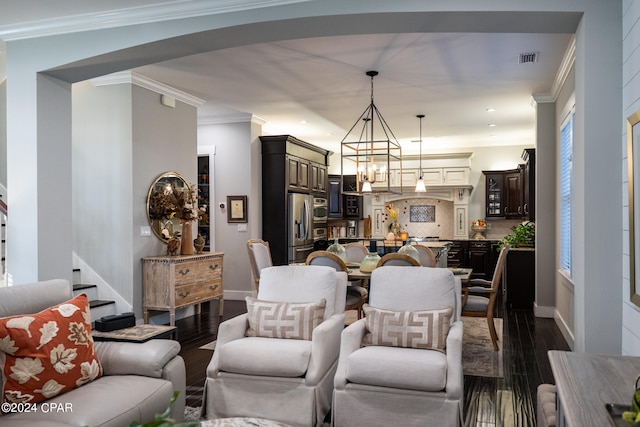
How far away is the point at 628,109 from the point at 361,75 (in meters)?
3.22

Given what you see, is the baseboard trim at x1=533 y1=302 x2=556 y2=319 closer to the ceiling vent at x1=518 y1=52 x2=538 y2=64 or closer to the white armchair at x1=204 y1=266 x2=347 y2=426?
the ceiling vent at x1=518 y1=52 x2=538 y2=64

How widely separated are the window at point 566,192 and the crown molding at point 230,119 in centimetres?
430

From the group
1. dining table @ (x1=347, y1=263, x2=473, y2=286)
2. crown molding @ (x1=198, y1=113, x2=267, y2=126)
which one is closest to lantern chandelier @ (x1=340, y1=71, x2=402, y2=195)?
dining table @ (x1=347, y1=263, x2=473, y2=286)

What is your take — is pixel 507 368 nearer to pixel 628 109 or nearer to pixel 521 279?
pixel 628 109

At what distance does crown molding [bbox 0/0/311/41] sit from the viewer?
3375 mm

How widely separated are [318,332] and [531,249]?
497 centimetres

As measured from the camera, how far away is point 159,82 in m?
5.80

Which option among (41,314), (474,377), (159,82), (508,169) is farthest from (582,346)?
(508,169)

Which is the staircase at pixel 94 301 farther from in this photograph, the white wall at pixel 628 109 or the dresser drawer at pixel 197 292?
the white wall at pixel 628 109

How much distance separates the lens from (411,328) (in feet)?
10.2

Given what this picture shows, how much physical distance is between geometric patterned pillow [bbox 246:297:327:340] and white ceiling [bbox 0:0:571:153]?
7.57ft

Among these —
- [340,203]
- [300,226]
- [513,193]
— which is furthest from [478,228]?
[300,226]

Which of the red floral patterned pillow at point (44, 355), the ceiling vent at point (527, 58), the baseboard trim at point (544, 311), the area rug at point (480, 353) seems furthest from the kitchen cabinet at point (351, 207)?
the red floral patterned pillow at point (44, 355)

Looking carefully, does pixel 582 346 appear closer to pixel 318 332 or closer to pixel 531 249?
pixel 318 332
